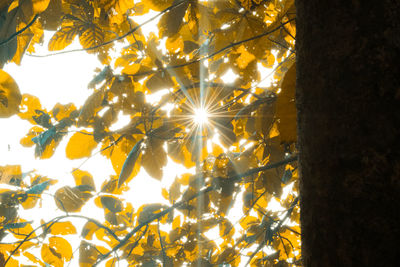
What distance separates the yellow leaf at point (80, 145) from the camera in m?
1.50

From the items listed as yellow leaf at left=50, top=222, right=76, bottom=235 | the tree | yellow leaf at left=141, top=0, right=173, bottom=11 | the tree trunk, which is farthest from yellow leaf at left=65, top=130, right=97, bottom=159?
the tree trunk

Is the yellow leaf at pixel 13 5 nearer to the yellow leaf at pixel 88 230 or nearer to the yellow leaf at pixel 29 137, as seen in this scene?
the yellow leaf at pixel 29 137

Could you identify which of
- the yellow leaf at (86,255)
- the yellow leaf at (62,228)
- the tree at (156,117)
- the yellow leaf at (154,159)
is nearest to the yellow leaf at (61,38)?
the tree at (156,117)

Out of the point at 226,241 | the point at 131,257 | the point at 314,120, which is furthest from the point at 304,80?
the point at 226,241

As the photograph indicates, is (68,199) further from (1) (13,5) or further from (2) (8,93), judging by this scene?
(1) (13,5)

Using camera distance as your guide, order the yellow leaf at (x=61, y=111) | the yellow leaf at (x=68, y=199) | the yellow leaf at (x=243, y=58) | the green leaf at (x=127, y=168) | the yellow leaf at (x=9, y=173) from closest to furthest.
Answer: the green leaf at (x=127, y=168), the yellow leaf at (x=243, y=58), the yellow leaf at (x=68, y=199), the yellow leaf at (x=61, y=111), the yellow leaf at (x=9, y=173)

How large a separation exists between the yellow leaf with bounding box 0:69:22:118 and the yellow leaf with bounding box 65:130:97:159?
33cm

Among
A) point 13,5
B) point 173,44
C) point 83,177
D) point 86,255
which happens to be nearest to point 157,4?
point 173,44

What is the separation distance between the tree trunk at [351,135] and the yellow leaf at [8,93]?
46.0 inches

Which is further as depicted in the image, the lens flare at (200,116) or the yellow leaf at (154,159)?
the lens flare at (200,116)

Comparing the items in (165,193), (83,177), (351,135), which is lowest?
(351,135)

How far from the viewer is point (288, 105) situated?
0.69m

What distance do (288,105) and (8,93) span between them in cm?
110

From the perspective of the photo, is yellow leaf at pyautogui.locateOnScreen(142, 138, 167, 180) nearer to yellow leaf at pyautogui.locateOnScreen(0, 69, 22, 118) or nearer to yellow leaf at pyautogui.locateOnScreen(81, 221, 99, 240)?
yellow leaf at pyautogui.locateOnScreen(0, 69, 22, 118)
